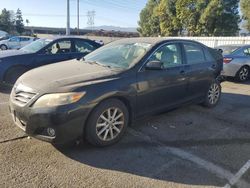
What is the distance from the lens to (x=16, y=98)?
389 centimetres

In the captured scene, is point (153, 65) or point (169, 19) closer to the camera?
point (153, 65)

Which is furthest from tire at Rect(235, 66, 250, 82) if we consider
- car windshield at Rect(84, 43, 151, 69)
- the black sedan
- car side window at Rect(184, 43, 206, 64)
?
car windshield at Rect(84, 43, 151, 69)

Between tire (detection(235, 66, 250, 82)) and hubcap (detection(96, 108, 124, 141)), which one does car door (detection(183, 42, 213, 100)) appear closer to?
hubcap (detection(96, 108, 124, 141))

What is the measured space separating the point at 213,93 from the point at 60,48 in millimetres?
4530

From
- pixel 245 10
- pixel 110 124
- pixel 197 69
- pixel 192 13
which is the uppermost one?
pixel 245 10

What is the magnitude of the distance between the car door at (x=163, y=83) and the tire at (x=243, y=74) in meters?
5.41

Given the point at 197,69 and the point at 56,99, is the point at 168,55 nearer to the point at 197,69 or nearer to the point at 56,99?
the point at 197,69

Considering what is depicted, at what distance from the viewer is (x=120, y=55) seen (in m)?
4.81

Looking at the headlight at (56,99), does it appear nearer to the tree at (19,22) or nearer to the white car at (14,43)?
the white car at (14,43)

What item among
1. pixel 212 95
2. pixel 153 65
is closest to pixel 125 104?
pixel 153 65

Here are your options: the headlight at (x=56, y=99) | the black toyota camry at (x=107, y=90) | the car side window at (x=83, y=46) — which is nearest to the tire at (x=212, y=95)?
the black toyota camry at (x=107, y=90)

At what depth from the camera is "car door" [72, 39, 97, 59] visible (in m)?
8.38

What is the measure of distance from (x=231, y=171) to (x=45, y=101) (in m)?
2.51

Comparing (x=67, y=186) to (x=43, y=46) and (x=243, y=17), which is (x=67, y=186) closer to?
(x=43, y=46)
